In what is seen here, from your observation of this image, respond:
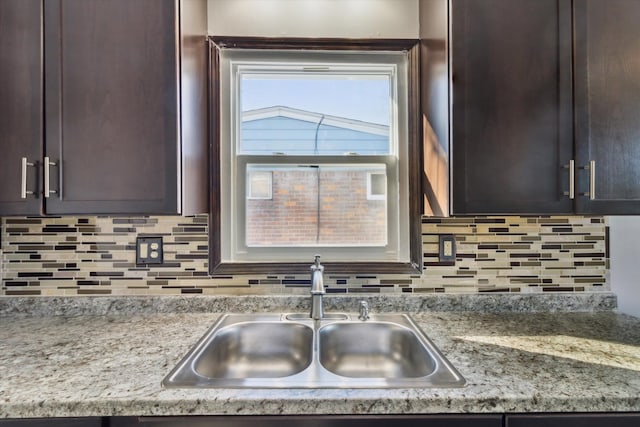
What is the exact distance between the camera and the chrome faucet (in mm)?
1280

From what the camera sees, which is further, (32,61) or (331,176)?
(331,176)

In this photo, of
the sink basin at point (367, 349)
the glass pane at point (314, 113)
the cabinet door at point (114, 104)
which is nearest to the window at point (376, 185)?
the glass pane at point (314, 113)

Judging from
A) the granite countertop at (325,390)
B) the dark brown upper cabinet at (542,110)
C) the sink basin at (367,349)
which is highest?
the dark brown upper cabinet at (542,110)

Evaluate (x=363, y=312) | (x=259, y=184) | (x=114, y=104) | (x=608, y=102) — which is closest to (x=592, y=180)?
(x=608, y=102)

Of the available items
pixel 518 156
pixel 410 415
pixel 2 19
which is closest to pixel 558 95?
pixel 518 156

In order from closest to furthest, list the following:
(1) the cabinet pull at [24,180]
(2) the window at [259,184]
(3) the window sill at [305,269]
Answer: (1) the cabinet pull at [24,180] → (3) the window sill at [305,269] → (2) the window at [259,184]

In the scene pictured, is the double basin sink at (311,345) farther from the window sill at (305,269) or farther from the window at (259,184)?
the window at (259,184)

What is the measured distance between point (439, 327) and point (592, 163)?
750mm

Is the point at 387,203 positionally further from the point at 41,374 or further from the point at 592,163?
the point at 41,374

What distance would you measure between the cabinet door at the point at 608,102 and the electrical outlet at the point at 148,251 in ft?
5.15

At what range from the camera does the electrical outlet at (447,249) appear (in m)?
1.44

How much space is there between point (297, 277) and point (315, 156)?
0.54m

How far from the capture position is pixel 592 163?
3.68 feet

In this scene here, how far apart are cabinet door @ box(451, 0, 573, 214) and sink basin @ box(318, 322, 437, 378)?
52 centimetres
